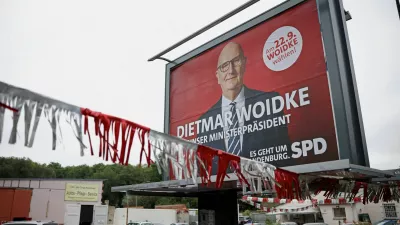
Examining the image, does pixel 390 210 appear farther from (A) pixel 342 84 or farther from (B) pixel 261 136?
(A) pixel 342 84

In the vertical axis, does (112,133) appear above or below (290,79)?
below

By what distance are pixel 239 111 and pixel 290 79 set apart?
6.59 ft

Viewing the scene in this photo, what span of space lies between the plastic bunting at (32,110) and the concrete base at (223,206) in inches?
310

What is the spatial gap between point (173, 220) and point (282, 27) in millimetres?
28577

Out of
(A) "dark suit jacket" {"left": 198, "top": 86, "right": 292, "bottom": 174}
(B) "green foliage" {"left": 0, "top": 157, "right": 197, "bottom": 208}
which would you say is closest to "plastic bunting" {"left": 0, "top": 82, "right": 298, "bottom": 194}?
(A) "dark suit jacket" {"left": 198, "top": 86, "right": 292, "bottom": 174}

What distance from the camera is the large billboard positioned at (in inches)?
314

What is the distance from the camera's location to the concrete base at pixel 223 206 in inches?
412

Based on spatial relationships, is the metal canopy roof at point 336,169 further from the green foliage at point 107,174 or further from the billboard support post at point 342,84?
the green foliage at point 107,174

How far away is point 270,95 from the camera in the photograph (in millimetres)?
9352

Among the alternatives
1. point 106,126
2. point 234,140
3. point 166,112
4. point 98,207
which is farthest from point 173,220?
point 106,126

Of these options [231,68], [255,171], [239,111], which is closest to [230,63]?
[231,68]

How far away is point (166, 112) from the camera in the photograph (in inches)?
507

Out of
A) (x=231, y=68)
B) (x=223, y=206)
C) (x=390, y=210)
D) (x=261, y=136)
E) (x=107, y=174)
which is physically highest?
(x=107, y=174)

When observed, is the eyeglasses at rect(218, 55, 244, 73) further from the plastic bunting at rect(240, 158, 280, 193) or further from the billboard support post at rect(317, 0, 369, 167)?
the plastic bunting at rect(240, 158, 280, 193)
